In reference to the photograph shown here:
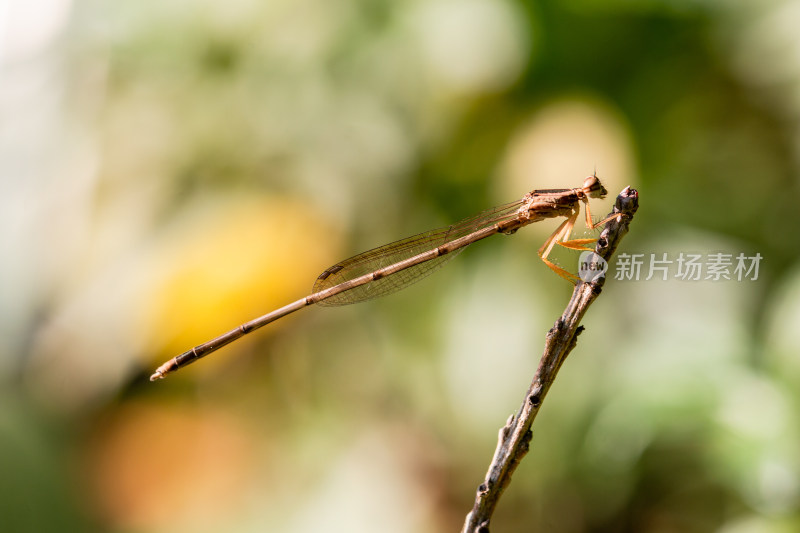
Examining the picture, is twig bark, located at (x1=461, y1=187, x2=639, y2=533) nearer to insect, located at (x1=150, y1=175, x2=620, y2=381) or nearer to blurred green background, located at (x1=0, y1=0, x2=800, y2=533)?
insect, located at (x1=150, y1=175, x2=620, y2=381)

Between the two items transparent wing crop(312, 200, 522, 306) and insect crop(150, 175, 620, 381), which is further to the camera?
transparent wing crop(312, 200, 522, 306)

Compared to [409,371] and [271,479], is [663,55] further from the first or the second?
[271,479]

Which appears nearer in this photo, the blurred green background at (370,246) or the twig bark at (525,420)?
the twig bark at (525,420)

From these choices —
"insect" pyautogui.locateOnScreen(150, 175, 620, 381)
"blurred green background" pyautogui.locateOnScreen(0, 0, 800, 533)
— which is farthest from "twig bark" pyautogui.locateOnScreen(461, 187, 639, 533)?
"blurred green background" pyautogui.locateOnScreen(0, 0, 800, 533)

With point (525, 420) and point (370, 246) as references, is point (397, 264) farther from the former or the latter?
point (525, 420)

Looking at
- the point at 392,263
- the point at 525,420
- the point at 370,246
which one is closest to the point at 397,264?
the point at 392,263

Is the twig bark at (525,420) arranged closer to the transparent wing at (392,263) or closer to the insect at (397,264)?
the insect at (397,264)

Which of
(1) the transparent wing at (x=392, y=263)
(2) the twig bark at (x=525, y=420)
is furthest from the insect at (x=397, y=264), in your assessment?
(2) the twig bark at (x=525, y=420)
